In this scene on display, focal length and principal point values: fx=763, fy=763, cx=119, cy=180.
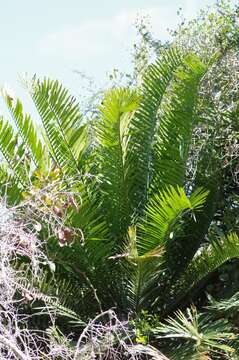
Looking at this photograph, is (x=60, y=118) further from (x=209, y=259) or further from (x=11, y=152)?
(x=209, y=259)

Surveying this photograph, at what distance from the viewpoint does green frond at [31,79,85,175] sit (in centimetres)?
595

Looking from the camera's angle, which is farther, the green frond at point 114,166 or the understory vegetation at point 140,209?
the green frond at point 114,166

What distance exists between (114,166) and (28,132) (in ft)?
2.39

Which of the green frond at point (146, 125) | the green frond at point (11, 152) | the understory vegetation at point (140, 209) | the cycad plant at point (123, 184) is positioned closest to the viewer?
the understory vegetation at point (140, 209)

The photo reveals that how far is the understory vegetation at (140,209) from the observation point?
5.41m

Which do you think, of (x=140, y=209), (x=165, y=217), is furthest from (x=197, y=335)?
(x=140, y=209)

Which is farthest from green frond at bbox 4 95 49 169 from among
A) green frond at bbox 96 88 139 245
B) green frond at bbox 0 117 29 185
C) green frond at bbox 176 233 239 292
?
green frond at bbox 176 233 239 292

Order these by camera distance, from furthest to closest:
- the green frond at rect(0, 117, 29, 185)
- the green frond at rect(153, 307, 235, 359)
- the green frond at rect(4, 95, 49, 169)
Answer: the green frond at rect(4, 95, 49, 169)
the green frond at rect(0, 117, 29, 185)
the green frond at rect(153, 307, 235, 359)

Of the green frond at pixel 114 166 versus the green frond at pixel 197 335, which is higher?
the green frond at pixel 114 166

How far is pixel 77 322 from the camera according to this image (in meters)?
5.55

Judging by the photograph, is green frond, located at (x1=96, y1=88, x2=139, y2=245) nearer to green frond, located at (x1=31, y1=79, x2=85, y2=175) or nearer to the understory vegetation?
the understory vegetation

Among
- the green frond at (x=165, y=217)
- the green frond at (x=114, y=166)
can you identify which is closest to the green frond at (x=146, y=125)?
the green frond at (x=114, y=166)

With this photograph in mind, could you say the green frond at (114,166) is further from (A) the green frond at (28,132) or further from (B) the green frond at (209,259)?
(B) the green frond at (209,259)

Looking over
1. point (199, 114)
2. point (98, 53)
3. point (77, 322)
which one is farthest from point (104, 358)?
point (98, 53)
